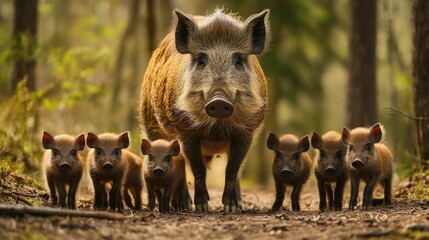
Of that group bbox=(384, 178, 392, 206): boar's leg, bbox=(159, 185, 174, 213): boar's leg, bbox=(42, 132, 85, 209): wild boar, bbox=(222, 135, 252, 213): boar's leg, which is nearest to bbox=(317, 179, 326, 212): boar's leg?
bbox=(384, 178, 392, 206): boar's leg

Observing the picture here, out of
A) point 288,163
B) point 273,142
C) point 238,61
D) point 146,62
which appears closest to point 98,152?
point 238,61

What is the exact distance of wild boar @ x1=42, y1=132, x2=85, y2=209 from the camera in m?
8.70

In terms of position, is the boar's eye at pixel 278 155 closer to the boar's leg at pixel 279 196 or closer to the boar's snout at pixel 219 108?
the boar's leg at pixel 279 196

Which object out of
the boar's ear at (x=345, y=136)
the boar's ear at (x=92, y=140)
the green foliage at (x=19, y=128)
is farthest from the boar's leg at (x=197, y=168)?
the green foliage at (x=19, y=128)

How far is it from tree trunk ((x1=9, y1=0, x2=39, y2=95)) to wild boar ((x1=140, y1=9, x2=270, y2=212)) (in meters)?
3.21

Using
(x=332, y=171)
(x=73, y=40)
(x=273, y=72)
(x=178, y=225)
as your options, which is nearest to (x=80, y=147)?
(x=178, y=225)

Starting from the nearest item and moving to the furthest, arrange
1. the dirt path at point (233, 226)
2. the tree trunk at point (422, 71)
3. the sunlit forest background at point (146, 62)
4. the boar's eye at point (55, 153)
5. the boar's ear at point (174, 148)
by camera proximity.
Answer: the dirt path at point (233, 226) → the boar's eye at point (55, 153) → the boar's ear at point (174, 148) → the tree trunk at point (422, 71) → the sunlit forest background at point (146, 62)

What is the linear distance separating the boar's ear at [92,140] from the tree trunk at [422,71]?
4.41m

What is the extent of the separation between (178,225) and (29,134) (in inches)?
198

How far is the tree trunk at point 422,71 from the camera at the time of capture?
35.9 feet

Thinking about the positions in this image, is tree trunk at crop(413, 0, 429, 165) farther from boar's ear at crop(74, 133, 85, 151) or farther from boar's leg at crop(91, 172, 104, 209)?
boar's ear at crop(74, 133, 85, 151)

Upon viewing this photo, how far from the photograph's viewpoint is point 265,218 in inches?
315

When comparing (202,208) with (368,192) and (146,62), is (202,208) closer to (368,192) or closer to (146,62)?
(368,192)

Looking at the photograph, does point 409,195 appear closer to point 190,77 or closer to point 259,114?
point 259,114
